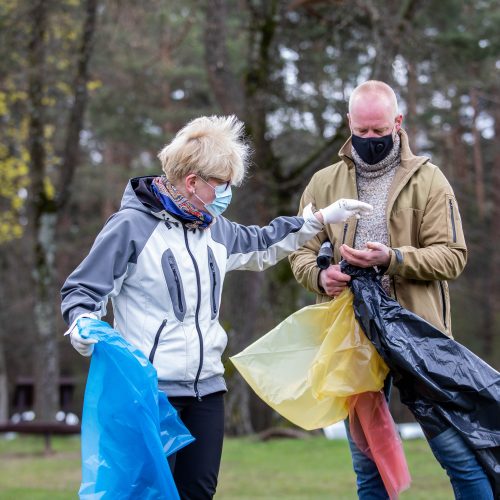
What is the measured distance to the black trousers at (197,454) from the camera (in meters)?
3.70

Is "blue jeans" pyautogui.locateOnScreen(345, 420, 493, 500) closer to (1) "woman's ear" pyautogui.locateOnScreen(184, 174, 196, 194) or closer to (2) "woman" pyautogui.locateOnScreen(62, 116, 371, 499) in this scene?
(2) "woman" pyautogui.locateOnScreen(62, 116, 371, 499)

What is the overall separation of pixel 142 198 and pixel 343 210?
2.89 feet

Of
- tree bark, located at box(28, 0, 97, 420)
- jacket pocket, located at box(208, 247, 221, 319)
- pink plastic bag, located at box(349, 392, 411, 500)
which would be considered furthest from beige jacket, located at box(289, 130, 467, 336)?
tree bark, located at box(28, 0, 97, 420)

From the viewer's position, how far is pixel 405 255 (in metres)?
3.89

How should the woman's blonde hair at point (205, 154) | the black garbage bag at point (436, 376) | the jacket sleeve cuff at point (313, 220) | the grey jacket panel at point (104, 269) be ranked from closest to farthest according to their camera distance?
the grey jacket panel at point (104, 269), the woman's blonde hair at point (205, 154), the black garbage bag at point (436, 376), the jacket sleeve cuff at point (313, 220)

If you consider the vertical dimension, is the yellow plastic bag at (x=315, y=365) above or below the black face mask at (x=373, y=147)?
below

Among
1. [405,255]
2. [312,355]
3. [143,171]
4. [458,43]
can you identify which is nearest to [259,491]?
[312,355]

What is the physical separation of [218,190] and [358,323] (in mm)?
900

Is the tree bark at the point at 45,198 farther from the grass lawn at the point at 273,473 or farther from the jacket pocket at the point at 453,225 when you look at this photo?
the jacket pocket at the point at 453,225

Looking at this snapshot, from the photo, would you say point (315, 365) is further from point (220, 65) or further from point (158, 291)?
point (220, 65)

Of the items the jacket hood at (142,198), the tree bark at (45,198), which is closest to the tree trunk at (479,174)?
the tree bark at (45,198)

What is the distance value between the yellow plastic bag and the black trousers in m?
0.54

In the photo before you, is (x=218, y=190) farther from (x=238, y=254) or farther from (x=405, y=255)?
(x=405, y=255)

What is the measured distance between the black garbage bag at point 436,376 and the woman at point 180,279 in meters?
0.70
